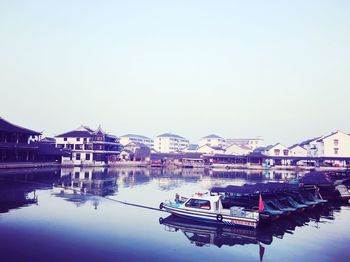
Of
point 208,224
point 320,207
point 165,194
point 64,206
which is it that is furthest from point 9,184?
point 320,207

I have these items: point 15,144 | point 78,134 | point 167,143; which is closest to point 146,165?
point 78,134

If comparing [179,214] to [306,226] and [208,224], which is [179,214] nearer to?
[208,224]

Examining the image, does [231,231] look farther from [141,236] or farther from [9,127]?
[9,127]

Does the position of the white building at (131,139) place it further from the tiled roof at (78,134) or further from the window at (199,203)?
A: the window at (199,203)

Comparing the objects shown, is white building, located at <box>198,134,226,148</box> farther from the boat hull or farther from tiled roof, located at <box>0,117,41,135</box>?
the boat hull

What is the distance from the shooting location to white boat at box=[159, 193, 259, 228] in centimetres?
2252

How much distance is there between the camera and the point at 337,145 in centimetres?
8981

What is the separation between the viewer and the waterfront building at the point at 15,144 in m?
60.6

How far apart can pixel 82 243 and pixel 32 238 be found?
11.4 feet

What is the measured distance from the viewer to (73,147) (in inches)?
3659


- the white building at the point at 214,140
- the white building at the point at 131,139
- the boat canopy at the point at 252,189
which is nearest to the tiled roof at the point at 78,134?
the white building at the point at 131,139

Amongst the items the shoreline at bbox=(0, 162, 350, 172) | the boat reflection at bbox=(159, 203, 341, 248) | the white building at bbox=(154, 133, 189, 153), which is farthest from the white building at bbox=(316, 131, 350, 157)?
the white building at bbox=(154, 133, 189, 153)

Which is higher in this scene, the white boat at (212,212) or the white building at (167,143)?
the white building at (167,143)

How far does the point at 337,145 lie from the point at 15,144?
294 feet
